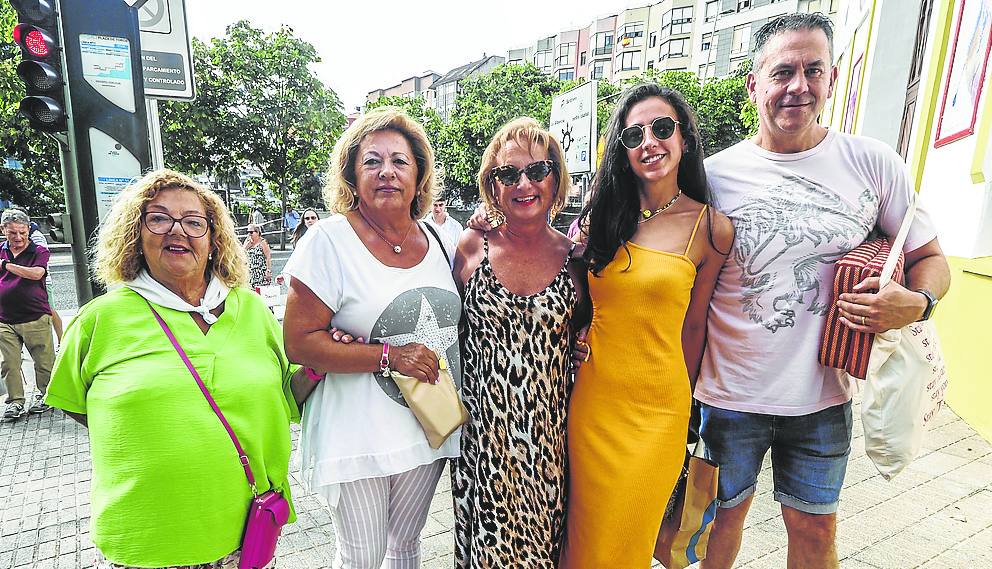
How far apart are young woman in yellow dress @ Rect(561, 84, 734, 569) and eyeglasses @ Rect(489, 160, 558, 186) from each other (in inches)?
13.4

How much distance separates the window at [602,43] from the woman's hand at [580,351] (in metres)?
60.6

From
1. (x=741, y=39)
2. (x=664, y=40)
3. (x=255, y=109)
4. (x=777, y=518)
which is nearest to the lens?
(x=777, y=518)

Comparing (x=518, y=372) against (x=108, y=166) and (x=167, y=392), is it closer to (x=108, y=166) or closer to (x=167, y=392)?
(x=167, y=392)

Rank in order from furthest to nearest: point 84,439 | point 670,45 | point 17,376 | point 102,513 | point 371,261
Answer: point 670,45 < point 17,376 < point 84,439 < point 371,261 < point 102,513

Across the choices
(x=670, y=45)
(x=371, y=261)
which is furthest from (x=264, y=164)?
(x=670, y=45)

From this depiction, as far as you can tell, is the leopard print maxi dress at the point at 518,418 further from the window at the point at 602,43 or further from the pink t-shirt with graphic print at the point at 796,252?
the window at the point at 602,43

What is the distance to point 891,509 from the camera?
11.3ft

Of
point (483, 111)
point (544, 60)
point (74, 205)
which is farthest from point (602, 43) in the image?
point (74, 205)

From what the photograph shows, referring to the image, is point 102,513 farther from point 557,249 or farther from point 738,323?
point 738,323

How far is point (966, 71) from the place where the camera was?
5.27 m

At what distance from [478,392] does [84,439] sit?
4.75m

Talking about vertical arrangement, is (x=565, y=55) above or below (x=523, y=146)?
above

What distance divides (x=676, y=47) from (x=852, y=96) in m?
38.5

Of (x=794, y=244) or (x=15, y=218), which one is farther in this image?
(x=15, y=218)
